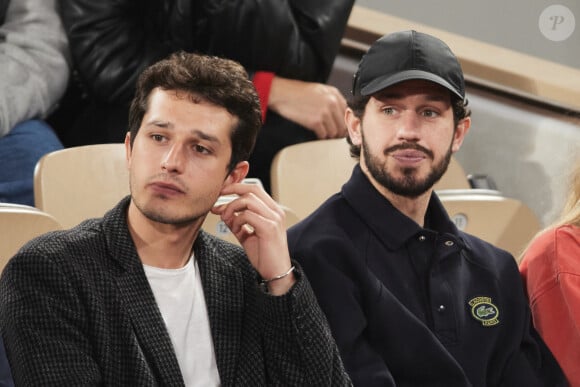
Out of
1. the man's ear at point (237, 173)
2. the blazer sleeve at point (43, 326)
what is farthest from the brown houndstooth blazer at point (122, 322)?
the man's ear at point (237, 173)

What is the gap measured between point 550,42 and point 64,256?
2.28 meters

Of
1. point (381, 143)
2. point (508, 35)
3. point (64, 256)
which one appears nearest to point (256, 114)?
point (381, 143)

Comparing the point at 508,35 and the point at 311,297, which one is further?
the point at 508,35

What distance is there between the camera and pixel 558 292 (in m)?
1.74

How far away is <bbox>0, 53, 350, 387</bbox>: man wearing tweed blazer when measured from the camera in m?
1.31

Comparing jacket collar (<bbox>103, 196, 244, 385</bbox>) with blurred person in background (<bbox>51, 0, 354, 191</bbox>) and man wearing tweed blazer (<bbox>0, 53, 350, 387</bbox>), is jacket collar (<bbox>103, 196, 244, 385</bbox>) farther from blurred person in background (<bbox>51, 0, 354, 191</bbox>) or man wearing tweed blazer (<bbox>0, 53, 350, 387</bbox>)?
blurred person in background (<bbox>51, 0, 354, 191</bbox>)

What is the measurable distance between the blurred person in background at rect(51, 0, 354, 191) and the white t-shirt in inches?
38.7

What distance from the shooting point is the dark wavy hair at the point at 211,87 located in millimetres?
1492

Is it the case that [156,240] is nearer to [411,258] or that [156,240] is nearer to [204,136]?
[204,136]

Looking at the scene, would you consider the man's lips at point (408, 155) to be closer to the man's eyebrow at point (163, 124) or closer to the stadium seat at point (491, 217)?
the man's eyebrow at point (163, 124)

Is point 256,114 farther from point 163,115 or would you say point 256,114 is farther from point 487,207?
point 487,207

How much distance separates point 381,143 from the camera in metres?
1.67

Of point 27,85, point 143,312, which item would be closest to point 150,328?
point 143,312

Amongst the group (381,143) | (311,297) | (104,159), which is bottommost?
(104,159)
